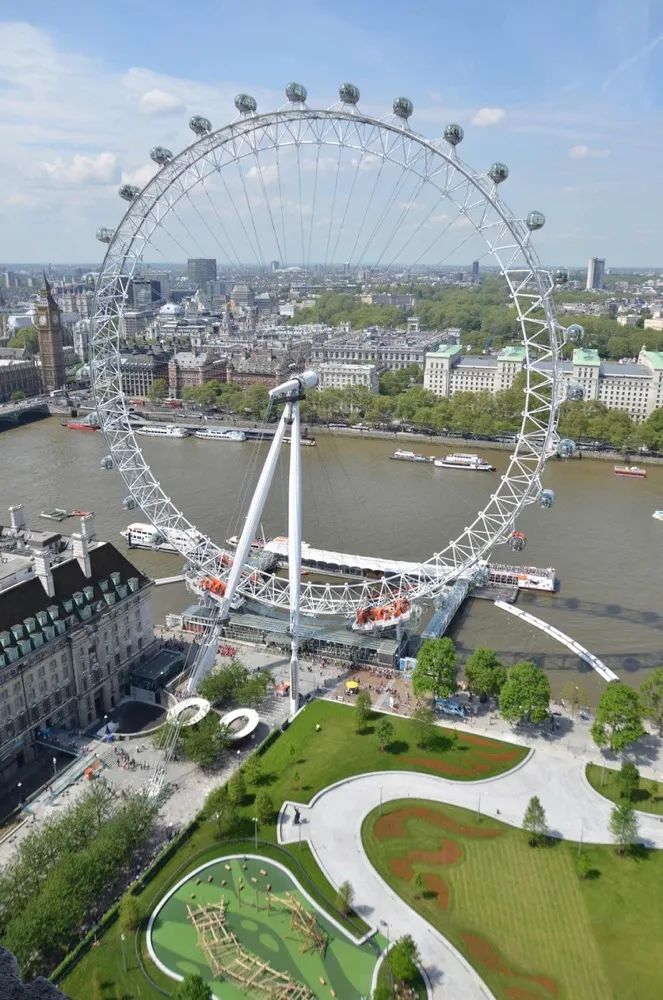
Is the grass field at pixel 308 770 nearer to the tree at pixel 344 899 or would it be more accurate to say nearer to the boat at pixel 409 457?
the tree at pixel 344 899

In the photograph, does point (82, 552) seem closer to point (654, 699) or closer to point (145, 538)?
point (145, 538)

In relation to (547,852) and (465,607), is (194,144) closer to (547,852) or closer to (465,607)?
(465,607)

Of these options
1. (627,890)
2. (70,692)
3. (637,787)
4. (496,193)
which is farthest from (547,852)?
(496,193)

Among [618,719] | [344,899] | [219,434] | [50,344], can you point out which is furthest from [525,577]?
[50,344]

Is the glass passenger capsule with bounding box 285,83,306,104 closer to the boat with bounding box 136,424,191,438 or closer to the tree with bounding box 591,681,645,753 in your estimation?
the tree with bounding box 591,681,645,753

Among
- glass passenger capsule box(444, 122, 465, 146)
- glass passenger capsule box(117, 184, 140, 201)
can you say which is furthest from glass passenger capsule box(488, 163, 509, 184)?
glass passenger capsule box(117, 184, 140, 201)

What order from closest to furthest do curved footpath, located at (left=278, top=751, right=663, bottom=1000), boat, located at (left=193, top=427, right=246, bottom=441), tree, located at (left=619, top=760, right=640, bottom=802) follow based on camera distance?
curved footpath, located at (left=278, top=751, right=663, bottom=1000) < tree, located at (left=619, top=760, right=640, bottom=802) < boat, located at (left=193, top=427, right=246, bottom=441)
